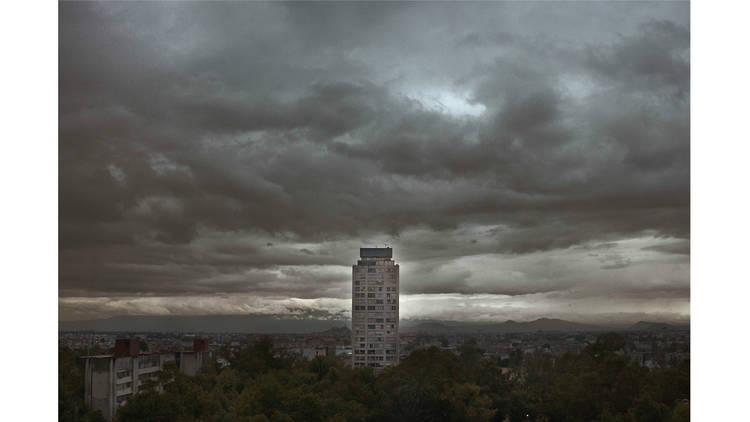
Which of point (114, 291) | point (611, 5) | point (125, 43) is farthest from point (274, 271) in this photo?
point (611, 5)

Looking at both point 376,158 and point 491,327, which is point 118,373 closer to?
point 376,158

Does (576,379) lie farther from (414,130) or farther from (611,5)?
(611,5)

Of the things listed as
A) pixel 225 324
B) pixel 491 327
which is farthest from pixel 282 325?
pixel 491 327

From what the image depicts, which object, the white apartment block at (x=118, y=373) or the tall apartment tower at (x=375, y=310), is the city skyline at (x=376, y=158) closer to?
the tall apartment tower at (x=375, y=310)

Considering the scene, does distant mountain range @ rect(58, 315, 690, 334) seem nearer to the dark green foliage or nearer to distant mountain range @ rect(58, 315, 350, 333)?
distant mountain range @ rect(58, 315, 350, 333)

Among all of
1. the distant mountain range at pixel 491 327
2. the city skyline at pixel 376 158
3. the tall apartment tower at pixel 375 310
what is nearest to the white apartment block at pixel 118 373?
the city skyline at pixel 376 158
